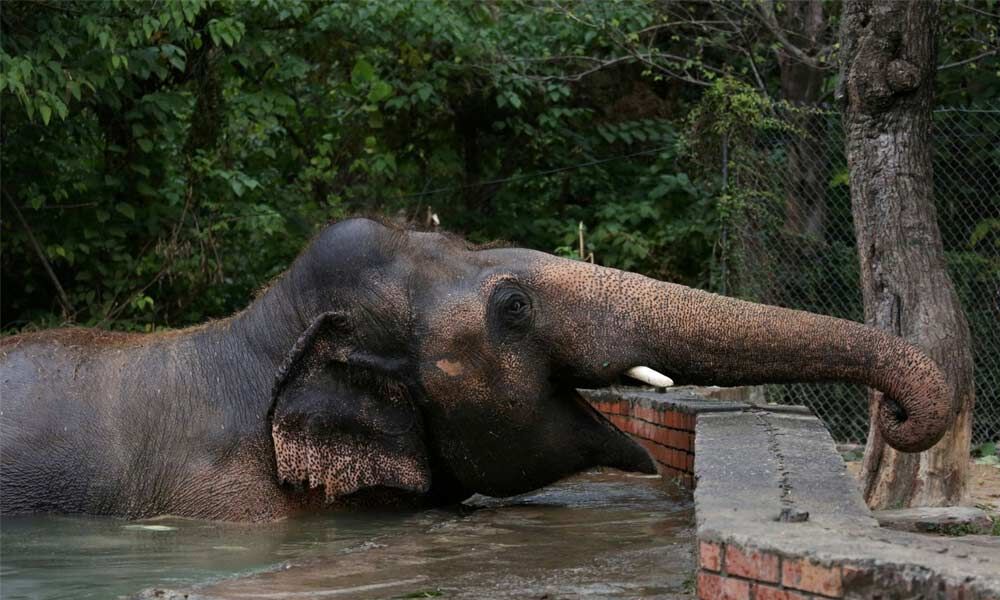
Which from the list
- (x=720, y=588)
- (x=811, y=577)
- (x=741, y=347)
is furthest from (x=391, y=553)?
(x=811, y=577)

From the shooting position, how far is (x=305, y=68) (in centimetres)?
1295

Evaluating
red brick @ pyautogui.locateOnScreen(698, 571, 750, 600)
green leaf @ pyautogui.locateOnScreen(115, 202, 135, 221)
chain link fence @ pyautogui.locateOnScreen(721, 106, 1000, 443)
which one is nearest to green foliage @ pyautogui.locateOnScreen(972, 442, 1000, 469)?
→ chain link fence @ pyautogui.locateOnScreen(721, 106, 1000, 443)

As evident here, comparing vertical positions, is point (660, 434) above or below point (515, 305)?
below

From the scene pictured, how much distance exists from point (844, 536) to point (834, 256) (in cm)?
746

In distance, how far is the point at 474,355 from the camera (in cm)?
611

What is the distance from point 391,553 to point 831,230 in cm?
666

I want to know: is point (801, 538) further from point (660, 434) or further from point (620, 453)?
point (660, 434)

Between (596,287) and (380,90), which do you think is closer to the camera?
(596,287)

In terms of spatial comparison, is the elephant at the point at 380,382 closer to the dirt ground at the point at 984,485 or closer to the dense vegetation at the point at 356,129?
the dirt ground at the point at 984,485

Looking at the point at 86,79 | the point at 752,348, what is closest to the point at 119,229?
the point at 86,79

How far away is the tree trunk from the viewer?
6.86 meters

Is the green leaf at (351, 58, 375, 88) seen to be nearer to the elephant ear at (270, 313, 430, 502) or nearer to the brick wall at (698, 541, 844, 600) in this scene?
the elephant ear at (270, 313, 430, 502)

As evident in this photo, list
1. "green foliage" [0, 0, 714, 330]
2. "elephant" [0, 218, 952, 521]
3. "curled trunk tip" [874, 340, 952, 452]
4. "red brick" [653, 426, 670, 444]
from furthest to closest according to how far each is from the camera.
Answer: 1. "green foliage" [0, 0, 714, 330]
2. "red brick" [653, 426, 670, 444]
3. "elephant" [0, 218, 952, 521]
4. "curled trunk tip" [874, 340, 952, 452]

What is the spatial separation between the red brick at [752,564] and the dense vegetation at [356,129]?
779 centimetres
